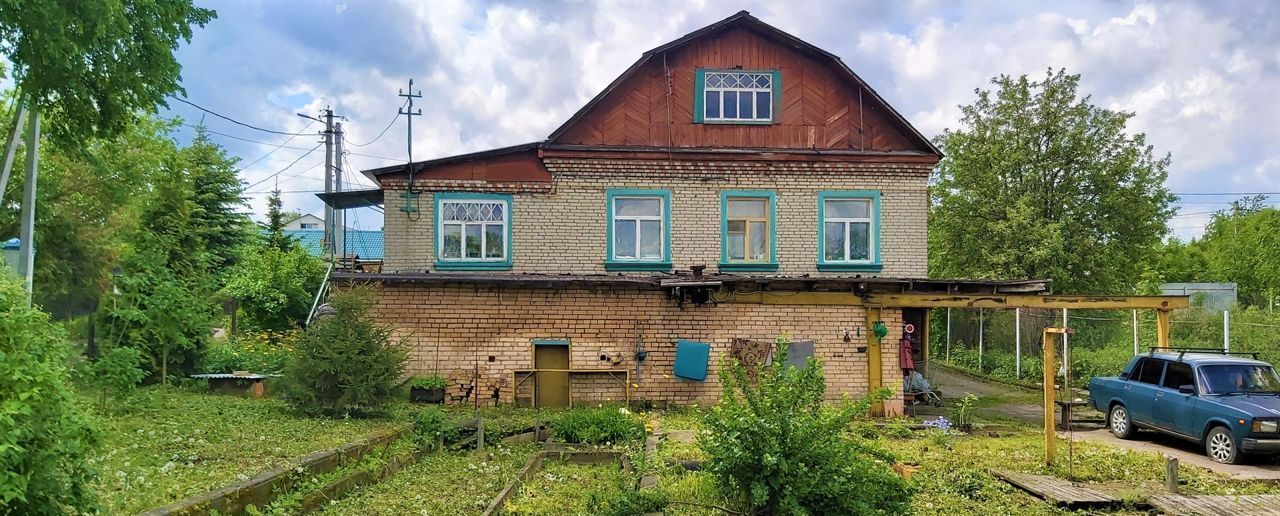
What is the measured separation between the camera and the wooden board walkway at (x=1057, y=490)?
26.2ft

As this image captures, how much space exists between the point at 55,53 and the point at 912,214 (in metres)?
15.2

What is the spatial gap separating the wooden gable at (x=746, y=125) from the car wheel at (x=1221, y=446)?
7.50 m

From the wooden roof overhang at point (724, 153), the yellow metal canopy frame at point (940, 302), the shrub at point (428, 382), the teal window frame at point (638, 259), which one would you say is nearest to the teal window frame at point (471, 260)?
the wooden roof overhang at point (724, 153)

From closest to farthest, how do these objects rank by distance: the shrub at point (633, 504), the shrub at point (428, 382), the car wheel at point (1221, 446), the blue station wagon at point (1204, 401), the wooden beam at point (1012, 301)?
the shrub at point (633, 504), the blue station wagon at point (1204, 401), the car wheel at point (1221, 446), the wooden beam at point (1012, 301), the shrub at point (428, 382)

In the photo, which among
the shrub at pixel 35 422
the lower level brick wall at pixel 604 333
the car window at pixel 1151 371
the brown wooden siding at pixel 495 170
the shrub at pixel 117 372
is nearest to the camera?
the shrub at pixel 35 422

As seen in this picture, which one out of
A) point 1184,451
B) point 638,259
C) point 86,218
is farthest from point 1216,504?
point 86,218

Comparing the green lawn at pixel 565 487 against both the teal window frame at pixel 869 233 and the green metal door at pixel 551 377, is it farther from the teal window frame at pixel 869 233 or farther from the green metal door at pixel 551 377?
the teal window frame at pixel 869 233

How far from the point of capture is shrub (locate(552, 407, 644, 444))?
11844 mm

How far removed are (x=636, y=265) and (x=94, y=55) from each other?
9.86m

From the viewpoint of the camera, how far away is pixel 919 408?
1602 centimetres

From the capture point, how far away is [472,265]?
51.7 feet

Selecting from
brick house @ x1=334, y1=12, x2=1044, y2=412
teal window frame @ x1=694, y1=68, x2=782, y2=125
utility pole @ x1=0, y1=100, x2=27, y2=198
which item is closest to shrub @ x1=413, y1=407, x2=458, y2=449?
brick house @ x1=334, y1=12, x2=1044, y2=412

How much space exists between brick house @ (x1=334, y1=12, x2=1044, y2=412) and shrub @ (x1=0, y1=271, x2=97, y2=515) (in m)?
9.82

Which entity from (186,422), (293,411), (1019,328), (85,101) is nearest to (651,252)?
(293,411)
